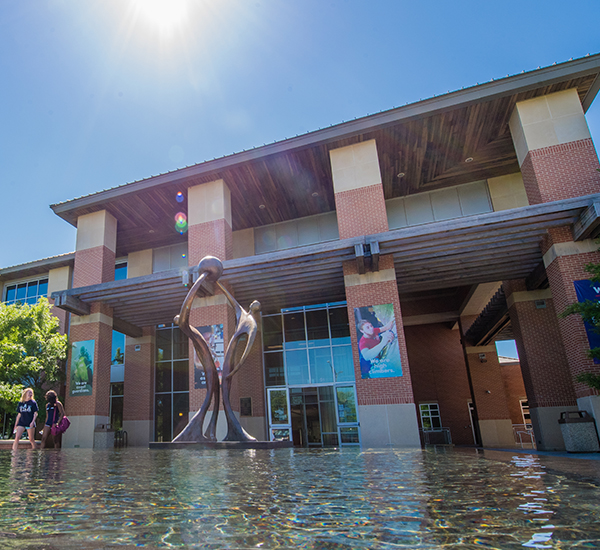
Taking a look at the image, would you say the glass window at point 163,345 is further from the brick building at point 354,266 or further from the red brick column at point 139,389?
the red brick column at point 139,389

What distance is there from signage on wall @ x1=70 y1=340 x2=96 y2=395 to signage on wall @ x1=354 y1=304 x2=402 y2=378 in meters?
11.2

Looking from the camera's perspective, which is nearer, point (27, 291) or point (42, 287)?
point (42, 287)

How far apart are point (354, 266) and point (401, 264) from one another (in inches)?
70.8

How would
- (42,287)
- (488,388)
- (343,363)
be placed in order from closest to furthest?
(343,363) < (488,388) < (42,287)

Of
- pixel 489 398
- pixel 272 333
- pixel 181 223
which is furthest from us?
pixel 489 398

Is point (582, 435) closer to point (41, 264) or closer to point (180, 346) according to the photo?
point (180, 346)

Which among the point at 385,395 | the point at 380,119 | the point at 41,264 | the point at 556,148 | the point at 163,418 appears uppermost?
the point at 380,119

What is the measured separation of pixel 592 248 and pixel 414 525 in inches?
582

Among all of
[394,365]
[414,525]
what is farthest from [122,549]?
[394,365]

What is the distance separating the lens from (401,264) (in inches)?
620

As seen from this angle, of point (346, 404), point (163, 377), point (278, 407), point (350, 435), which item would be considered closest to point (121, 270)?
point (163, 377)

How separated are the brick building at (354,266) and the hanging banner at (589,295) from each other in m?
0.25

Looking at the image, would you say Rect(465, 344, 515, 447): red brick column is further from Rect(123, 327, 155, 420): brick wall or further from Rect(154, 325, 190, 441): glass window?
Rect(123, 327, 155, 420): brick wall

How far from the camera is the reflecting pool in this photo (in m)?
1.25
